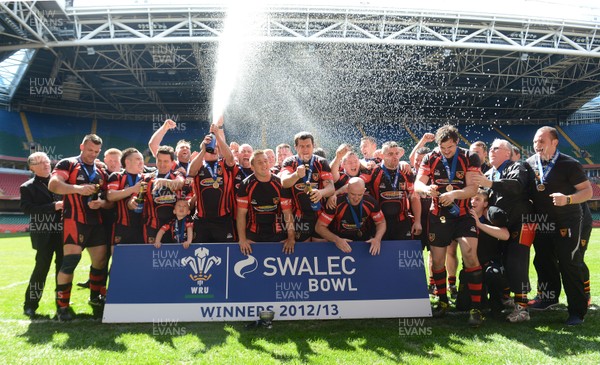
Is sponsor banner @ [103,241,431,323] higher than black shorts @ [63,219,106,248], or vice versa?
black shorts @ [63,219,106,248]

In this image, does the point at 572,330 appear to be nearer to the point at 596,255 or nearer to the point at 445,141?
the point at 445,141

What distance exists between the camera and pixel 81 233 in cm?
525

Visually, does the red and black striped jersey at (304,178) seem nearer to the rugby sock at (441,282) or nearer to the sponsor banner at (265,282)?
the sponsor banner at (265,282)

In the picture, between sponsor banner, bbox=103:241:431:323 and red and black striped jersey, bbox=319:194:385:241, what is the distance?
27cm

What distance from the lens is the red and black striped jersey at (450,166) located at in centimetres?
485

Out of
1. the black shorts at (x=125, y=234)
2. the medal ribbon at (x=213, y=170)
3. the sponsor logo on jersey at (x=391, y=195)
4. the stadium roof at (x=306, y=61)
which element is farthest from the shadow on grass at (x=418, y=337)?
the stadium roof at (x=306, y=61)

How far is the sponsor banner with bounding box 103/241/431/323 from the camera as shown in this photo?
4.85 m

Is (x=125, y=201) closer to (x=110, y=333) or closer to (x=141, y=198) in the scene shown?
(x=141, y=198)

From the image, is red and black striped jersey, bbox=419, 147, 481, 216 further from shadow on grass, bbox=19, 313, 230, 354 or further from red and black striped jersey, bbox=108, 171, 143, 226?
red and black striped jersey, bbox=108, 171, 143, 226

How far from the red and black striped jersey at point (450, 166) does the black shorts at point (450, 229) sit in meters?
0.10

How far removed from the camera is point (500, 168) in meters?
5.42

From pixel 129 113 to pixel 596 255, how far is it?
33177 mm

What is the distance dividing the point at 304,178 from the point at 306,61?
784 inches

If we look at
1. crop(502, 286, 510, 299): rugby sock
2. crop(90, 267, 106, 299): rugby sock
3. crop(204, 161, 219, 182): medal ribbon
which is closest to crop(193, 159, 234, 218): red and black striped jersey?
crop(204, 161, 219, 182): medal ribbon
